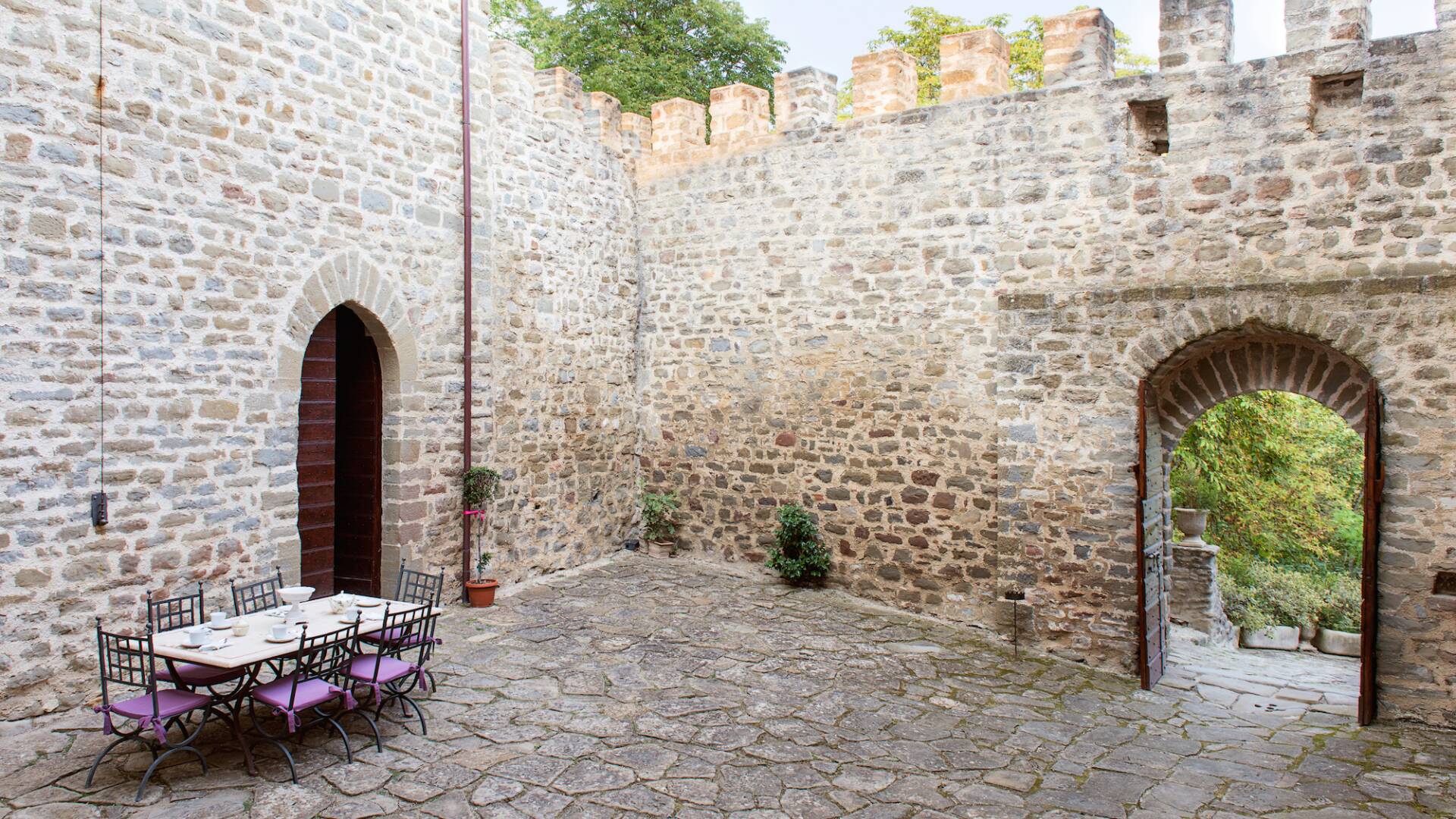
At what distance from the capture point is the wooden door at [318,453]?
280 inches

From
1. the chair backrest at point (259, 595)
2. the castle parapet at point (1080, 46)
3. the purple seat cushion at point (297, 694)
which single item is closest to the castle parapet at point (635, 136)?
the castle parapet at point (1080, 46)

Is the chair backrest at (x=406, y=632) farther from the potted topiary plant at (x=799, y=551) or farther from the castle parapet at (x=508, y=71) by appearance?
the castle parapet at (x=508, y=71)

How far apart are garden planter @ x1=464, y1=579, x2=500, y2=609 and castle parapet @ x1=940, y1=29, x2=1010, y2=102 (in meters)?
5.80

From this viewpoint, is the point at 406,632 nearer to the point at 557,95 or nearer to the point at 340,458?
the point at 340,458

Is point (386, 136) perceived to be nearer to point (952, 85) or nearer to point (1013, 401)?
point (952, 85)

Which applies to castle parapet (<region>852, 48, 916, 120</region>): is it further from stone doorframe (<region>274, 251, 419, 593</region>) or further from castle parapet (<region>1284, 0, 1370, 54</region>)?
stone doorframe (<region>274, 251, 419, 593</region>)

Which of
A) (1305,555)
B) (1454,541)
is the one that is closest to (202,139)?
(1454,541)

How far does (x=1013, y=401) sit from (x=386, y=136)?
5.49 metres

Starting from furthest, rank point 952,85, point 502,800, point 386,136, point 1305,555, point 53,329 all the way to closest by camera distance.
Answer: point 1305,555, point 952,85, point 386,136, point 53,329, point 502,800

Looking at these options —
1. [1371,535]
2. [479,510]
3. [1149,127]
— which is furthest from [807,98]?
[1371,535]

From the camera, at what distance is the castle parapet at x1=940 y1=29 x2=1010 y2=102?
8.23 metres

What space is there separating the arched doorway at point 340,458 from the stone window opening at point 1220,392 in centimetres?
616

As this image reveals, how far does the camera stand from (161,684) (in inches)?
233

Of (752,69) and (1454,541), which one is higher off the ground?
(752,69)
